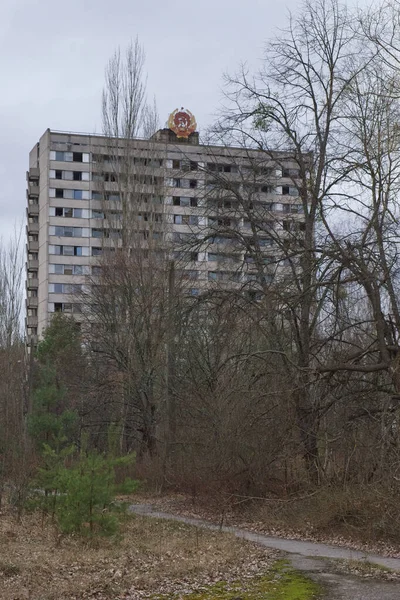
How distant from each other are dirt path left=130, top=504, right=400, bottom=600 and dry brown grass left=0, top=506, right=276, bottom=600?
2.29 feet

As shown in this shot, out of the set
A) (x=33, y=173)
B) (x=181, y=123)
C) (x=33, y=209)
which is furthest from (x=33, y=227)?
(x=181, y=123)

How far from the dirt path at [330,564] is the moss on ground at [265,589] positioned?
9.2 inches

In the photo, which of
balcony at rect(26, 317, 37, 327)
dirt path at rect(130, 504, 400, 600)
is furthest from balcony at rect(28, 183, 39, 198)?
dirt path at rect(130, 504, 400, 600)

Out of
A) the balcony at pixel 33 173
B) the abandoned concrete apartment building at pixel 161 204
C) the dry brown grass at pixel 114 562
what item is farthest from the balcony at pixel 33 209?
the dry brown grass at pixel 114 562

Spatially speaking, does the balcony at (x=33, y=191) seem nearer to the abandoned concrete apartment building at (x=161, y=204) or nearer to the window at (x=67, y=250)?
the abandoned concrete apartment building at (x=161, y=204)

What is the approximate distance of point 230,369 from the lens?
82.1 ft

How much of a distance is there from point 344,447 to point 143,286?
66.7 ft

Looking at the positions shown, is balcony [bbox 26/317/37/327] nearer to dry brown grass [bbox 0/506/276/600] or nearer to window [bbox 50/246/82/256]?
window [bbox 50/246/82/256]

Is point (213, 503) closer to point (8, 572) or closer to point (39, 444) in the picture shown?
point (39, 444)

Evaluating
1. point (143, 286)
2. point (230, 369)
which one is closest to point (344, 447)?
point (230, 369)

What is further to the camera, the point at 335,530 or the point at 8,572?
the point at 335,530

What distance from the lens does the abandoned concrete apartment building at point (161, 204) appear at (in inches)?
974

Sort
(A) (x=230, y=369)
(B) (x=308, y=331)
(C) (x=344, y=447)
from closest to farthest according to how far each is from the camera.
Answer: (C) (x=344, y=447), (B) (x=308, y=331), (A) (x=230, y=369)

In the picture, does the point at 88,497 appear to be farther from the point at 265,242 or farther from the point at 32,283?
the point at 32,283
